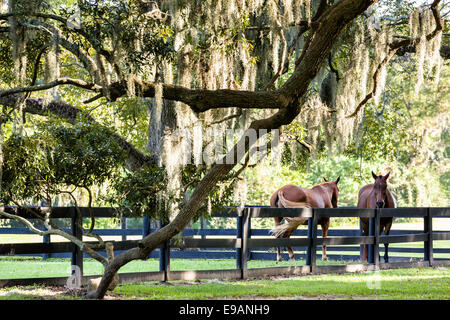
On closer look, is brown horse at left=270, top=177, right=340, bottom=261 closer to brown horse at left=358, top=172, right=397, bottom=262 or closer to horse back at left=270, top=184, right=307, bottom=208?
horse back at left=270, top=184, right=307, bottom=208

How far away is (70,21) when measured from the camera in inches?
344

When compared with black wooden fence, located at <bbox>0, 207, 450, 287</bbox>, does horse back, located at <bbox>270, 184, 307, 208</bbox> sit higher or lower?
higher

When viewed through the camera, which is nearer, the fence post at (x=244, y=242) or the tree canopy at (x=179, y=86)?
the tree canopy at (x=179, y=86)

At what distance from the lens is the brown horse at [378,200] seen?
12.9m

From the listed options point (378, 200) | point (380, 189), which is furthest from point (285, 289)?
point (380, 189)

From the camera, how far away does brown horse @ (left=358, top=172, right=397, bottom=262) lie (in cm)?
1292

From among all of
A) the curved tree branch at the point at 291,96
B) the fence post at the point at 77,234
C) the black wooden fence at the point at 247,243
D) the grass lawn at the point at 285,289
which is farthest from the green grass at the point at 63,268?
the curved tree branch at the point at 291,96

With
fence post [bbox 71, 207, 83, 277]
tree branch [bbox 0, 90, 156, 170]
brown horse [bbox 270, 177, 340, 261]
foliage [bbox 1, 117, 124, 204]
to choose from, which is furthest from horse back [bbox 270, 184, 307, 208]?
fence post [bbox 71, 207, 83, 277]

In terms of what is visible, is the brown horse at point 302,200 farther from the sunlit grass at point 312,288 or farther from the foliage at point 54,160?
the foliage at point 54,160

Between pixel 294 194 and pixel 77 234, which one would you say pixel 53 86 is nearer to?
pixel 77 234

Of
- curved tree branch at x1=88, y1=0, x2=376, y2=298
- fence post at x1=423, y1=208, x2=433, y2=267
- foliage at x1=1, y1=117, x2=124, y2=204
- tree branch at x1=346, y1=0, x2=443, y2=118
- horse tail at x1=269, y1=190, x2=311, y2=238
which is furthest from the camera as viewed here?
horse tail at x1=269, y1=190, x2=311, y2=238
